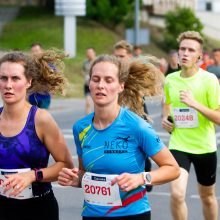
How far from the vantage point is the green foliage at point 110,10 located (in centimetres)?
4269

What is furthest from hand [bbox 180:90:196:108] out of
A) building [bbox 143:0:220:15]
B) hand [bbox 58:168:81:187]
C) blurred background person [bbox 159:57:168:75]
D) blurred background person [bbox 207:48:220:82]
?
building [bbox 143:0:220:15]

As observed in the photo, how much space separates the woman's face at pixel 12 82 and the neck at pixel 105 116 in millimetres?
540

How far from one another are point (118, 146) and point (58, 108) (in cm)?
1942

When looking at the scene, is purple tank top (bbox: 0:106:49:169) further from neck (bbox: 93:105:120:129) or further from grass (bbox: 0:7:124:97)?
grass (bbox: 0:7:124:97)

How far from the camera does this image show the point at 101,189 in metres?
4.96

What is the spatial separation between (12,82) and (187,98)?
2.45 m

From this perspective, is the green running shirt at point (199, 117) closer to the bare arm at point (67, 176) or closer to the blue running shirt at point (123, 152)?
the blue running shirt at point (123, 152)

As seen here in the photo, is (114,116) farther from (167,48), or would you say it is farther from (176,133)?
(167,48)

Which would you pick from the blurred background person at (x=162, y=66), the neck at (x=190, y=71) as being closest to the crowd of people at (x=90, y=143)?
the blurred background person at (x=162, y=66)

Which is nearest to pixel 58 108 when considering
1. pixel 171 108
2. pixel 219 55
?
pixel 219 55

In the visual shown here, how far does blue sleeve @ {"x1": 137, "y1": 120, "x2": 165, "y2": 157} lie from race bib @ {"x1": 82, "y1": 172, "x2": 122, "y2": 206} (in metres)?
0.25

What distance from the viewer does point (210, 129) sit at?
756 centimetres

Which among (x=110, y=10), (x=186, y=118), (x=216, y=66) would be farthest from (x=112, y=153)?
(x=110, y=10)

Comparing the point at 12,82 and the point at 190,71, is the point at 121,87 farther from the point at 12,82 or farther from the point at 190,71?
the point at 190,71
